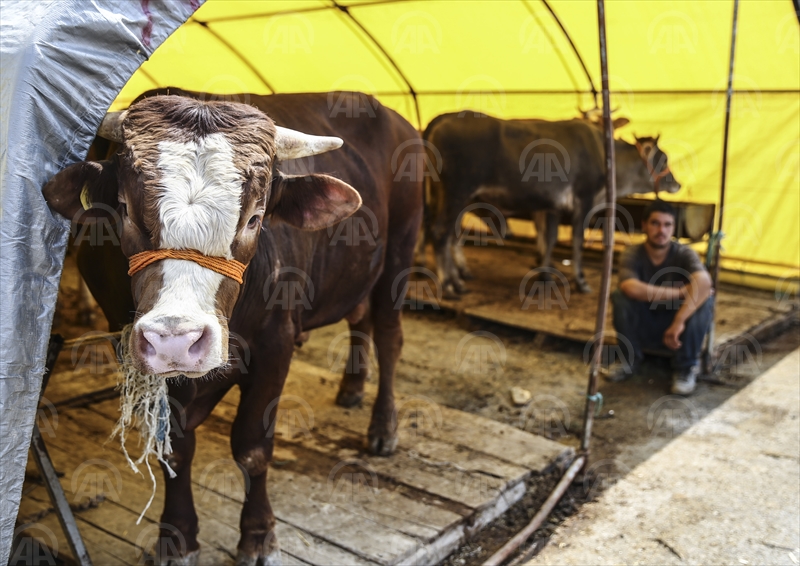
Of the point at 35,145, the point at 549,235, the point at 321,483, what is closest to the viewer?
the point at 35,145

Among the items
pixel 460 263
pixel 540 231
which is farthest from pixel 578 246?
pixel 460 263

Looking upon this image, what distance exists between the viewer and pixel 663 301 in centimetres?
538

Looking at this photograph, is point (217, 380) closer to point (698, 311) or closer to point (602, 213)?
point (698, 311)

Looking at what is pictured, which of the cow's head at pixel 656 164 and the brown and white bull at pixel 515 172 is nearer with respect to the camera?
the brown and white bull at pixel 515 172

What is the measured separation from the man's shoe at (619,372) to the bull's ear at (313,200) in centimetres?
348

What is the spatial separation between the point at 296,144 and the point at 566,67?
17.4ft

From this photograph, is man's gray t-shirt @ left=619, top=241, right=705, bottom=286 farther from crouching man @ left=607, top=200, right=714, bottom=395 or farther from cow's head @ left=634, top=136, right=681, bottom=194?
cow's head @ left=634, top=136, right=681, bottom=194

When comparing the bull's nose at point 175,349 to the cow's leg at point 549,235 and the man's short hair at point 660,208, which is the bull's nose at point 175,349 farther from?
the cow's leg at point 549,235

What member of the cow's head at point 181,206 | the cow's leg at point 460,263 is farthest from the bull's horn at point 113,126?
the cow's leg at point 460,263

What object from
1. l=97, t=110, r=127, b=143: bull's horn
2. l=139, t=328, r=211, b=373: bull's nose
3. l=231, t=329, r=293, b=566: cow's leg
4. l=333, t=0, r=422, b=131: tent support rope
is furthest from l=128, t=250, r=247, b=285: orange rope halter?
l=333, t=0, r=422, b=131: tent support rope

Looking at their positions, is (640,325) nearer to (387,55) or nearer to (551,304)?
(551,304)

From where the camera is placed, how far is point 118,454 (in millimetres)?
3879

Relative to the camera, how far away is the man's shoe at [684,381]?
524 cm

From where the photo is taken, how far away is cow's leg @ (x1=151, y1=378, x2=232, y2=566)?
2848mm
